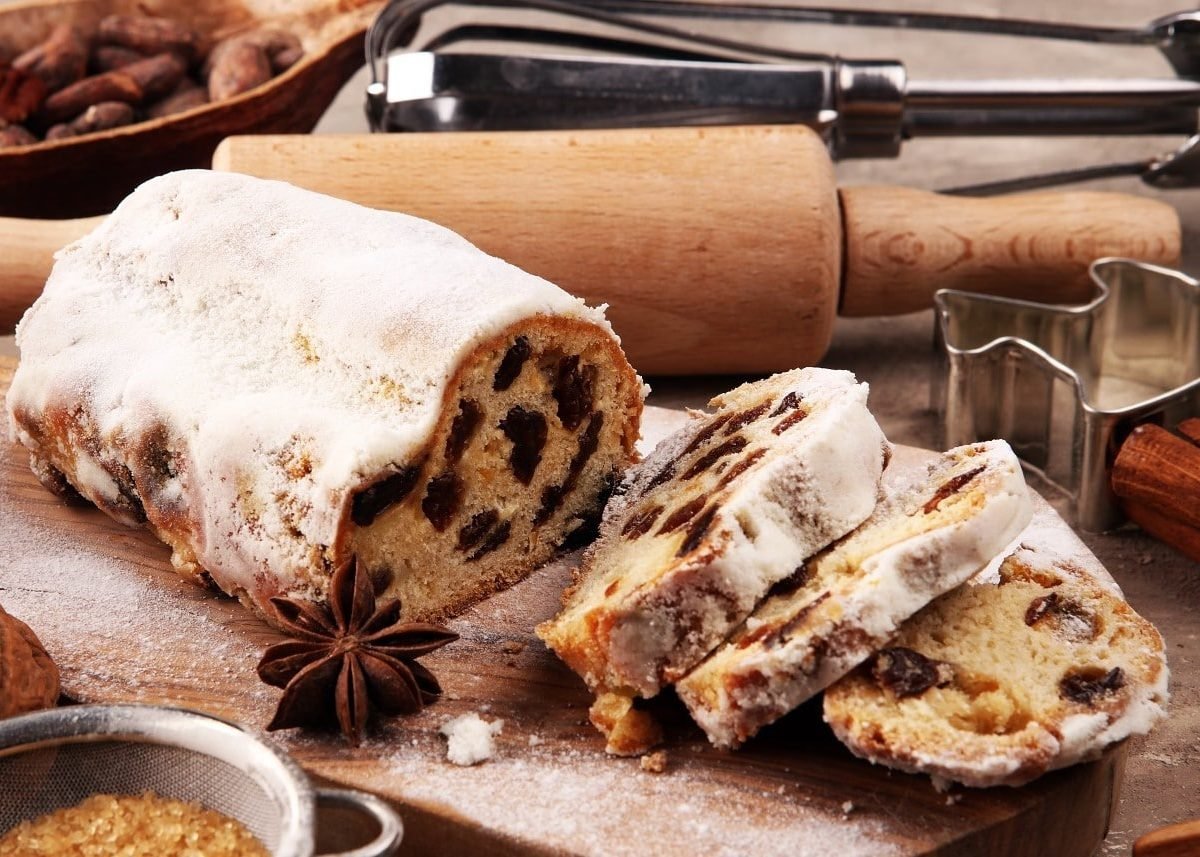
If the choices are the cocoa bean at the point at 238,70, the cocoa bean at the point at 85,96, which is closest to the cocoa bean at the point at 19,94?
the cocoa bean at the point at 85,96

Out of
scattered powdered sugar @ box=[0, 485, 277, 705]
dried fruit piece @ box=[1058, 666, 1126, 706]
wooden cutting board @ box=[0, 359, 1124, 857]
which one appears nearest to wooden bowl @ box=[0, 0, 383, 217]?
scattered powdered sugar @ box=[0, 485, 277, 705]

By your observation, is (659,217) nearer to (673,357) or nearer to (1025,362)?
(673,357)

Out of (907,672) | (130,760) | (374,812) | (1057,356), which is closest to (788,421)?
(907,672)

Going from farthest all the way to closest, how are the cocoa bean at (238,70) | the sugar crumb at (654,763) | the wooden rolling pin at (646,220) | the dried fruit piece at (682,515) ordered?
1. the cocoa bean at (238,70)
2. the wooden rolling pin at (646,220)
3. the dried fruit piece at (682,515)
4. the sugar crumb at (654,763)

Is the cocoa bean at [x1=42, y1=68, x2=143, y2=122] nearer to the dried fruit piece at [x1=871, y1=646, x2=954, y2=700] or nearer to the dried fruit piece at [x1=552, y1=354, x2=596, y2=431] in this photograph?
the dried fruit piece at [x1=552, y1=354, x2=596, y2=431]

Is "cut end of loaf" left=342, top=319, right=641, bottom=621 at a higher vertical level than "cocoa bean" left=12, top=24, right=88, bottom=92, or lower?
lower

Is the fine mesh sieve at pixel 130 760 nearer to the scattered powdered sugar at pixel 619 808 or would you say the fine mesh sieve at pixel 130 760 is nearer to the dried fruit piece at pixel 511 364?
the scattered powdered sugar at pixel 619 808
